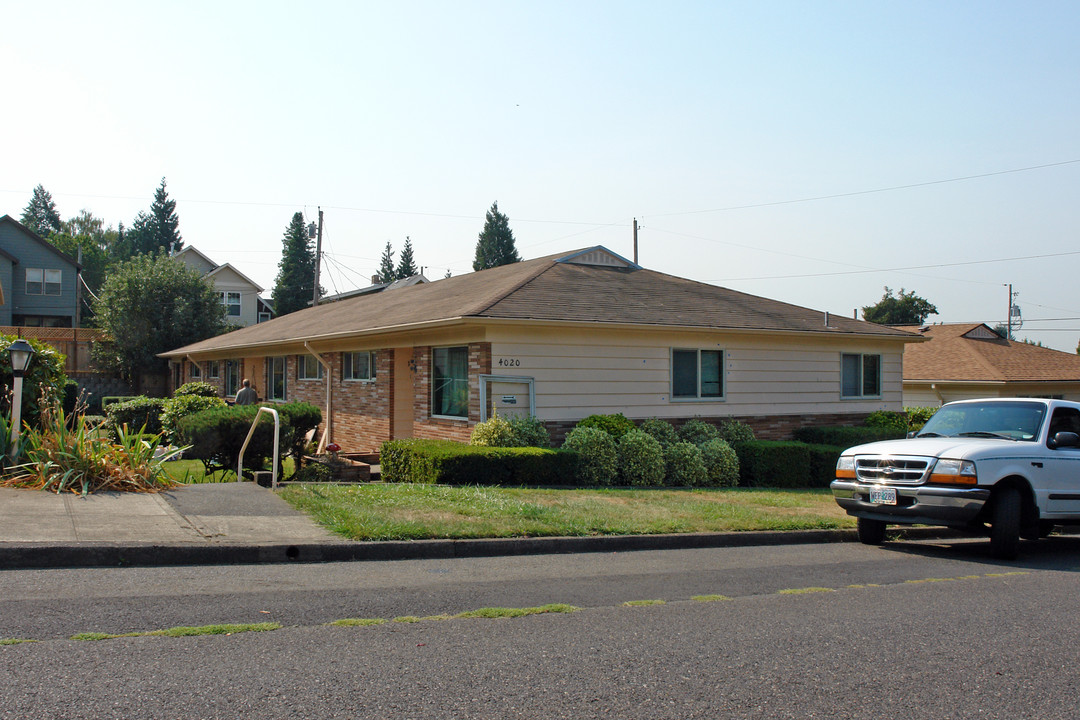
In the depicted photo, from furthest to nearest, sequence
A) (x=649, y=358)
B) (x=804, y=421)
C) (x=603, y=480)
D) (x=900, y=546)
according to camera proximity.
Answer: (x=804, y=421) < (x=649, y=358) < (x=603, y=480) < (x=900, y=546)

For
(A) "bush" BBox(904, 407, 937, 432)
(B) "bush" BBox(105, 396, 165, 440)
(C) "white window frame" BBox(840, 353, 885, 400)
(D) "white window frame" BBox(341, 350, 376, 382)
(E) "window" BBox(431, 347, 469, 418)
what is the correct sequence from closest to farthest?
1. (E) "window" BBox(431, 347, 469, 418)
2. (D) "white window frame" BBox(341, 350, 376, 382)
3. (C) "white window frame" BBox(840, 353, 885, 400)
4. (B) "bush" BBox(105, 396, 165, 440)
5. (A) "bush" BBox(904, 407, 937, 432)

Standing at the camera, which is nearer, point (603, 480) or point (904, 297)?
point (603, 480)

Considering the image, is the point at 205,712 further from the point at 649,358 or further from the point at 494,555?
A: the point at 649,358

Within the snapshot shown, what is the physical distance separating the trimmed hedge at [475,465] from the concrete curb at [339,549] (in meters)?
3.88

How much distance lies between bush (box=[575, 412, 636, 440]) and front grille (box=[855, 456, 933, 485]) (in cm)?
577

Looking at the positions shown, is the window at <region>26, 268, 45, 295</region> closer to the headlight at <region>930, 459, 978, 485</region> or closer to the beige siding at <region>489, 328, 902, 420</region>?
the beige siding at <region>489, 328, 902, 420</region>

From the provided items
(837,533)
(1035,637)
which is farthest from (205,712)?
(837,533)

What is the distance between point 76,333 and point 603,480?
34.5 meters

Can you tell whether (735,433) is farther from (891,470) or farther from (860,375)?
(891,470)

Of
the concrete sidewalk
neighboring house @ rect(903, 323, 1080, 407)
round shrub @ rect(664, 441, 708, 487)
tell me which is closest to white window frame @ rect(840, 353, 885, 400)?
round shrub @ rect(664, 441, 708, 487)

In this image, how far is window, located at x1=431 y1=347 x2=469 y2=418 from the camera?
15994mm

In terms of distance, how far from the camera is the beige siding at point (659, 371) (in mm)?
15625

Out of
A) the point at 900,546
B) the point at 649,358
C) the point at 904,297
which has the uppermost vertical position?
the point at 904,297

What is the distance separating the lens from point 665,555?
896 centimetres
